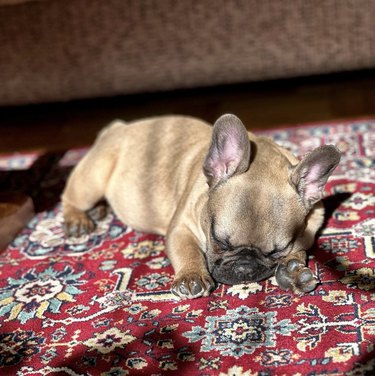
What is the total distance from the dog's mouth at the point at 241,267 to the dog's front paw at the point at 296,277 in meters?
0.05

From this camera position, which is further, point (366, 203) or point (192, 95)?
point (192, 95)

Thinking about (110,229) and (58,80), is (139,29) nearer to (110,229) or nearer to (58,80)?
(58,80)

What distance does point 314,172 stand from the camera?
289 cm

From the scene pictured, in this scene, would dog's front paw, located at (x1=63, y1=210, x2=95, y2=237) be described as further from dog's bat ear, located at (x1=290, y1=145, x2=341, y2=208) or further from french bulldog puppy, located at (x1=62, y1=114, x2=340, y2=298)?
dog's bat ear, located at (x1=290, y1=145, x2=341, y2=208)

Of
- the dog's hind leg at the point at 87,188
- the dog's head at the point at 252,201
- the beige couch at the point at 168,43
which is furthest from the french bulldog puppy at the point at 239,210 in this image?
the beige couch at the point at 168,43

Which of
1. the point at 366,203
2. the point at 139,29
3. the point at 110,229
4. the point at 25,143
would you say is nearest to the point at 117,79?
the point at 139,29

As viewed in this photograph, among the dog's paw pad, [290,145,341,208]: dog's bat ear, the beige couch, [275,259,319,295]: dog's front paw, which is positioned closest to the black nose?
[275,259,319,295]: dog's front paw

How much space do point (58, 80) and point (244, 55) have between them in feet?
4.63

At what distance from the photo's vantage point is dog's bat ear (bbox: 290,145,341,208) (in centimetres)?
280

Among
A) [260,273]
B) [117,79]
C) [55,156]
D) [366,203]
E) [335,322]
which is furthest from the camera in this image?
[117,79]

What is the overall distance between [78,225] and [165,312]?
3.34 ft

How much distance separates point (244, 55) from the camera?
5602mm

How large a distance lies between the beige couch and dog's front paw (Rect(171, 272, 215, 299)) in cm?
300

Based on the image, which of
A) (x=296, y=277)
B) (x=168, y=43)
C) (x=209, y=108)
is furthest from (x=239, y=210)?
(x=168, y=43)
